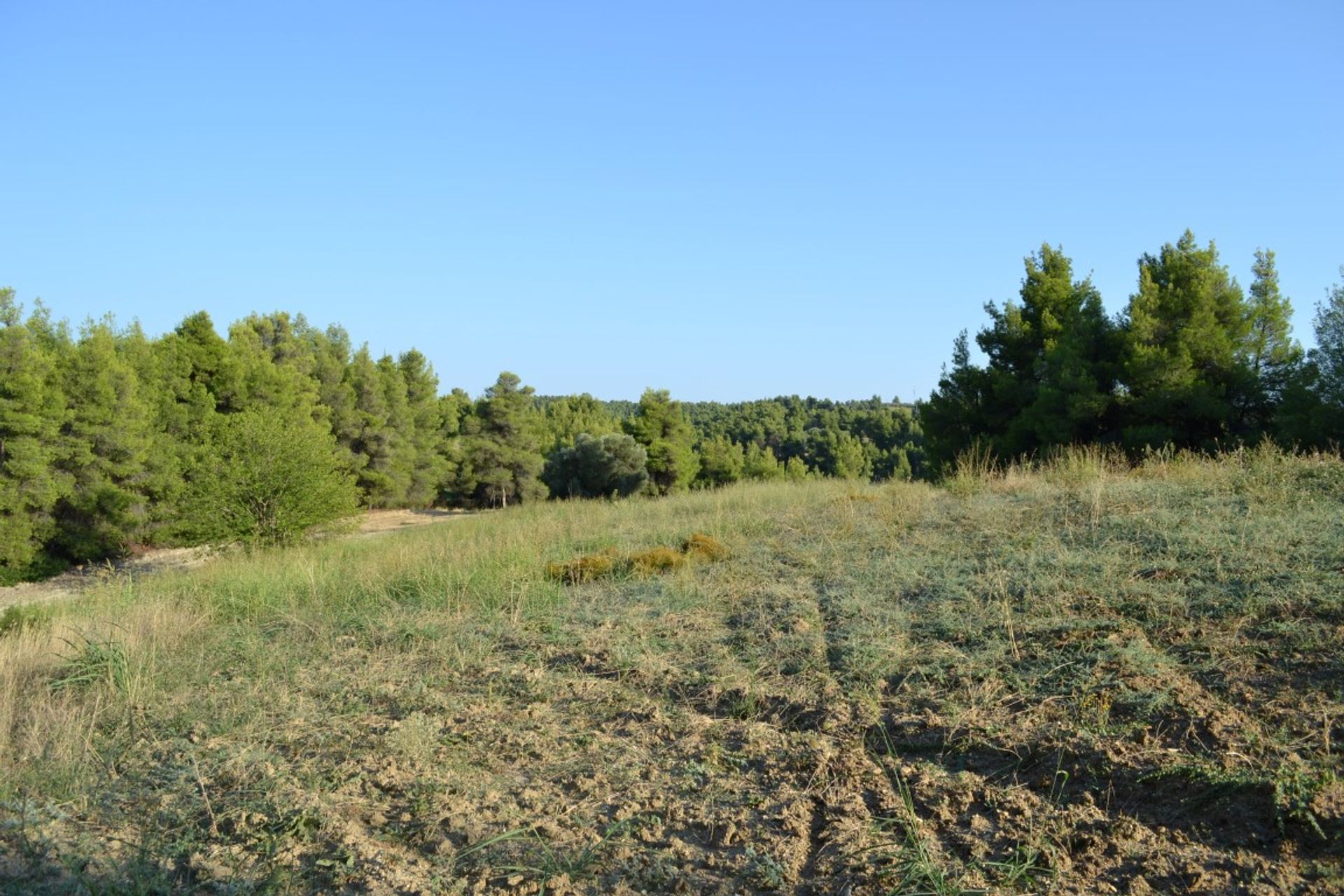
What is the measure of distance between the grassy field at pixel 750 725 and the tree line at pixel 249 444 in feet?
39.5

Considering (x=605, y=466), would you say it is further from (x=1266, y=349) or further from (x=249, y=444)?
(x=1266, y=349)

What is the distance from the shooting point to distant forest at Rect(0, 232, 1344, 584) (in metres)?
19.0

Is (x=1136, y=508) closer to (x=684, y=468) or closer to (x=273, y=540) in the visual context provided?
(x=273, y=540)

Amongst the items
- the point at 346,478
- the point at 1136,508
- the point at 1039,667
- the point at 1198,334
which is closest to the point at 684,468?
the point at 346,478

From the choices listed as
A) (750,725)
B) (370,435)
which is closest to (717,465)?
(370,435)

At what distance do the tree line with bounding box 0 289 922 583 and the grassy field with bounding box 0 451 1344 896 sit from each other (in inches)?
474

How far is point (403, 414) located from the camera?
46.9 meters

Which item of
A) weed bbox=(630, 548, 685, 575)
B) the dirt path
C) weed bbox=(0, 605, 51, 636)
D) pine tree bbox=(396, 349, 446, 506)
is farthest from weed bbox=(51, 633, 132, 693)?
pine tree bbox=(396, 349, 446, 506)

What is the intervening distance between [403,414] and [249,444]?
93.5ft

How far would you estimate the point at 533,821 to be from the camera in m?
3.63

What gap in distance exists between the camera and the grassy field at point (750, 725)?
10.6 ft

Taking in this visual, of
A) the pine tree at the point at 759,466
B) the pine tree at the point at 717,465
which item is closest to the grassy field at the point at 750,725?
the pine tree at the point at 717,465

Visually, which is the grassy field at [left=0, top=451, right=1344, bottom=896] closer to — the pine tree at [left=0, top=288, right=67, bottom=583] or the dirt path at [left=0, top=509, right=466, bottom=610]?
the dirt path at [left=0, top=509, right=466, bottom=610]

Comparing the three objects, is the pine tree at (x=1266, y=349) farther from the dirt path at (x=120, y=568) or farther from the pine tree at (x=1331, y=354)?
the dirt path at (x=120, y=568)
